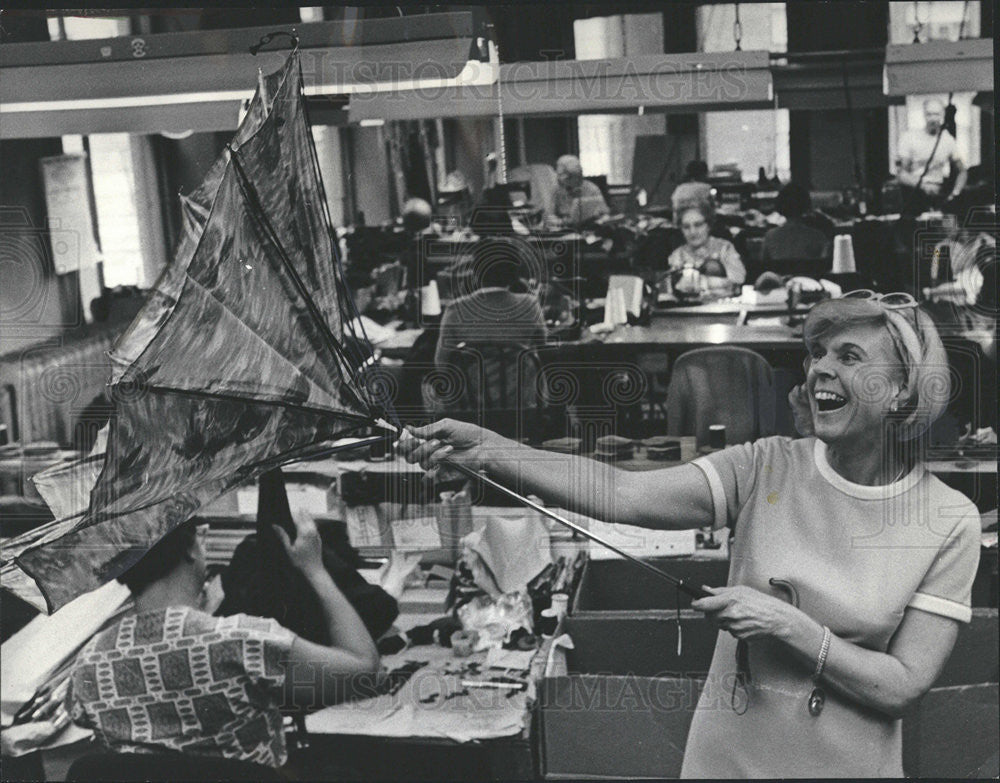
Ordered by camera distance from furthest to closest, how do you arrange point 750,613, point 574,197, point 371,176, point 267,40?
point 574,197
point 371,176
point 267,40
point 750,613

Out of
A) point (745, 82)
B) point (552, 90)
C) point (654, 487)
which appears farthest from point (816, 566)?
point (745, 82)

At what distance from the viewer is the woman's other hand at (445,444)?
2602mm

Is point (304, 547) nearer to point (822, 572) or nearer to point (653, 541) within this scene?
point (653, 541)

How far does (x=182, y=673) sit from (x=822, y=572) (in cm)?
158

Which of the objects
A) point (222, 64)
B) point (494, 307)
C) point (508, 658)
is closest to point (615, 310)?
point (494, 307)

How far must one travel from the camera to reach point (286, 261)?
8.60 feet

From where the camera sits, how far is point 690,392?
4129 mm

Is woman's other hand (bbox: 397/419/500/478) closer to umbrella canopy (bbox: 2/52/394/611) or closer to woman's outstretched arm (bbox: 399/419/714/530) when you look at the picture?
woman's outstretched arm (bbox: 399/419/714/530)

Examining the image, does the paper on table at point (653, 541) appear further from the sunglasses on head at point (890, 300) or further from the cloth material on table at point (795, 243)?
the cloth material on table at point (795, 243)

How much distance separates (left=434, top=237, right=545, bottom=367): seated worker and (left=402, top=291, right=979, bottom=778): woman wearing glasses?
165 centimetres

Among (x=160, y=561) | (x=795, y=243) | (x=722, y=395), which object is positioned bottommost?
(x=160, y=561)

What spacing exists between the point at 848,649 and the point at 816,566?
211mm

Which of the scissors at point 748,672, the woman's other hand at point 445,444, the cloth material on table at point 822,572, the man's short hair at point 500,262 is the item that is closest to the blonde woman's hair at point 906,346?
the cloth material on table at point 822,572

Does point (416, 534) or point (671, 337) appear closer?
point (416, 534)
